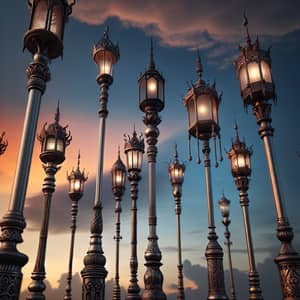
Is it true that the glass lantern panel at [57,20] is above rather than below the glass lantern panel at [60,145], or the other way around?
below

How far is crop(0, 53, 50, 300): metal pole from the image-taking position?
22.5 feet

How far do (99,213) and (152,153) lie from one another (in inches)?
115

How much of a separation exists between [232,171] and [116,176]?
7.57 m

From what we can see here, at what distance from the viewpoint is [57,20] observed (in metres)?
10.0

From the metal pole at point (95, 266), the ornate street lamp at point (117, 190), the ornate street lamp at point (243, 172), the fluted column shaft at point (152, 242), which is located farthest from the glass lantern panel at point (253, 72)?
the ornate street lamp at point (117, 190)

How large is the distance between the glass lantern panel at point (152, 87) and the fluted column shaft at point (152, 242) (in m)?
0.56

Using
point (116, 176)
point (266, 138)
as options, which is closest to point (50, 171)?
point (116, 176)

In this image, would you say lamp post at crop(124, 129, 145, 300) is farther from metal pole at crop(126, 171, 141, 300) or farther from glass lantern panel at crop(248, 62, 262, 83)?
glass lantern panel at crop(248, 62, 262, 83)

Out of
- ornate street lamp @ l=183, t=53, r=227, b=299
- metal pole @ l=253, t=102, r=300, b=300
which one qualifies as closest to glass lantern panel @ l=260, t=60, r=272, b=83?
metal pole @ l=253, t=102, r=300, b=300

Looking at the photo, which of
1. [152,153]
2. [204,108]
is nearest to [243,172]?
[204,108]

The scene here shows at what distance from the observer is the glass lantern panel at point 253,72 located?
11.9 m

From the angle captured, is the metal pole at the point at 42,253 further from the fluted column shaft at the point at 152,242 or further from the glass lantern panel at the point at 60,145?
the fluted column shaft at the point at 152,242

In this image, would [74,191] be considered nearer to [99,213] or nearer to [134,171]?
[134,171]

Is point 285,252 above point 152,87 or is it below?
below
